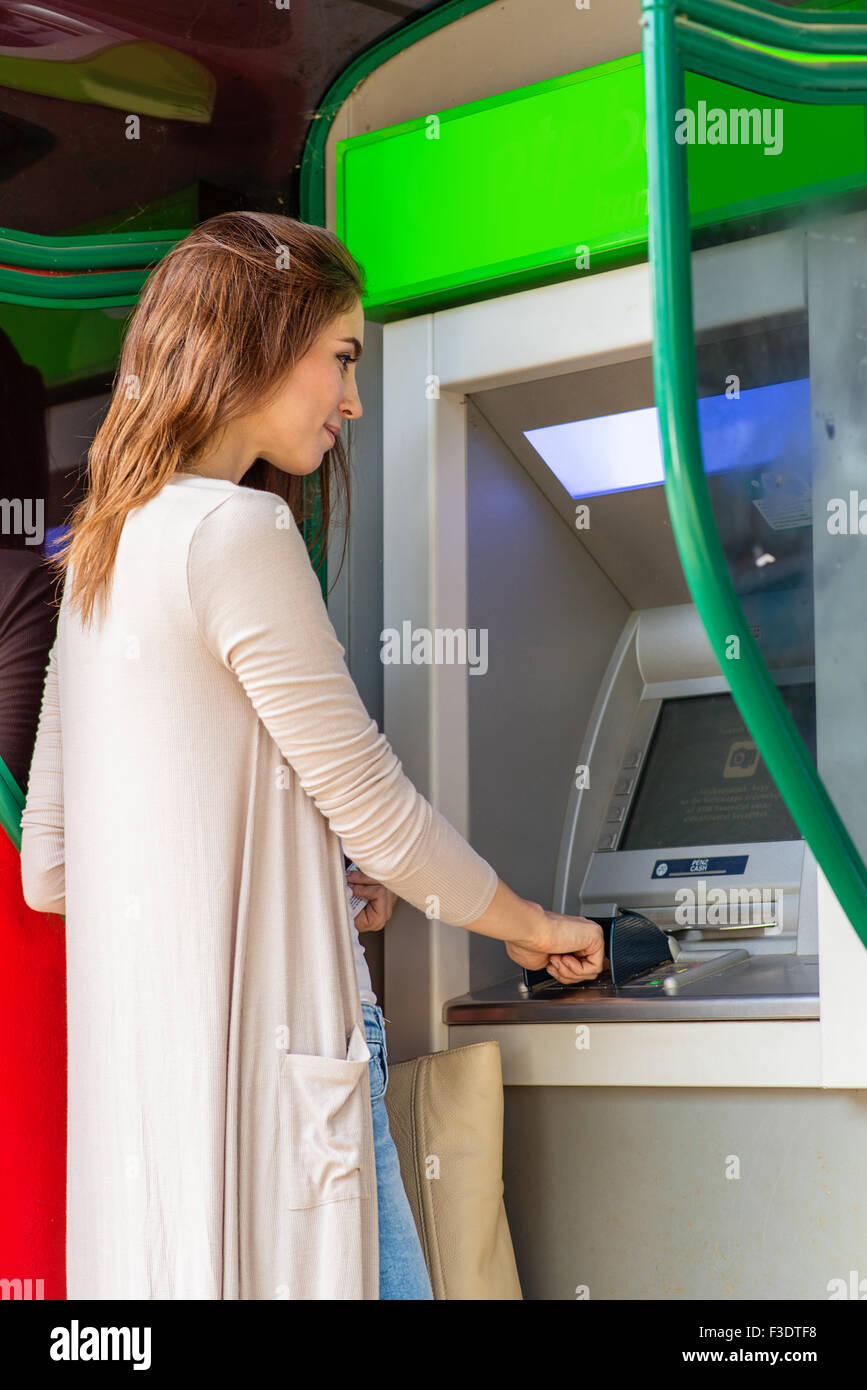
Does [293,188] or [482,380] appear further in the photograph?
[293,188]

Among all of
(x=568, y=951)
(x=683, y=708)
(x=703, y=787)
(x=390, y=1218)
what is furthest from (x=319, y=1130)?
(x=683, y=708)

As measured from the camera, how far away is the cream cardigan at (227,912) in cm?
148

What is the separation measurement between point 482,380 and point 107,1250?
4.23ft

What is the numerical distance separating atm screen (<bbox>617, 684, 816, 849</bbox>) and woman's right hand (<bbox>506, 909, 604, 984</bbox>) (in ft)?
1.36

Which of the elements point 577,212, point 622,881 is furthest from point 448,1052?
point 577,212

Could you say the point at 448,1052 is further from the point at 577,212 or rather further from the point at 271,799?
the point at 577,212

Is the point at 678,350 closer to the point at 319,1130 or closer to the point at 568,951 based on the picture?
the point at 568,951

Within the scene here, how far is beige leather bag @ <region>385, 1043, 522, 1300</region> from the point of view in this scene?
191 centimetres

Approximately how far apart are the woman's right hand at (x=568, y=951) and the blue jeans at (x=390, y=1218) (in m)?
0.26

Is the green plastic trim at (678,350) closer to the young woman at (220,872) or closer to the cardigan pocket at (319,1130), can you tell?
the young woman at (220,872)

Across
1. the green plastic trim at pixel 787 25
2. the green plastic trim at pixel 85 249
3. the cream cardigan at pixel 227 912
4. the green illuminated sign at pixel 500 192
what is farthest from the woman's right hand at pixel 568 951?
the green plastic trim at pixel 85 249

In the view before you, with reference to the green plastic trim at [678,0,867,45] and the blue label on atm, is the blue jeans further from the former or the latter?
the green plastic trim at [678,0,867,45]

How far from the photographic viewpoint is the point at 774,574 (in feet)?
5.50
